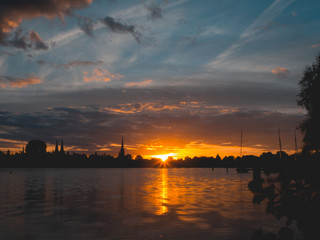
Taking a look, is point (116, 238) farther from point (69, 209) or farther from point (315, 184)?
point (315, 184)

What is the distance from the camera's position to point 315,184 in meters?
4.66

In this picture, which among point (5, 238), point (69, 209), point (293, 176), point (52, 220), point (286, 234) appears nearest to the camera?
point (286, 234)

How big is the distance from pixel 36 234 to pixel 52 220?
14.0 ft

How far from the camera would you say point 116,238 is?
15.9 m

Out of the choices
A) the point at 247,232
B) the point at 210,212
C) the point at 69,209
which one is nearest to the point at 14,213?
the point at 69,209

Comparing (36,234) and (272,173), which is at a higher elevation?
(272,173)

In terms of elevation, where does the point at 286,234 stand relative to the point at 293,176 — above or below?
below

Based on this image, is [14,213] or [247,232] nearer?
[247,232]

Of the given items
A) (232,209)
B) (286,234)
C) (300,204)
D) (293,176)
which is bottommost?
(232,209)

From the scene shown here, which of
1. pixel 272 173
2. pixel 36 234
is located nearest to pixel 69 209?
pixel 36 234

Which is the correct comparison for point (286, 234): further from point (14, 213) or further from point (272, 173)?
point (14, 213)

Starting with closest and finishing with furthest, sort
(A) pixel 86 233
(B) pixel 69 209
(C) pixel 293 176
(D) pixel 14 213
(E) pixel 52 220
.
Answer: (C) pixel 293 176 < (A) pixel 86 233 < (E) pixel 52 220 < (D) pixel 14 213 < (B) pixel 69 209

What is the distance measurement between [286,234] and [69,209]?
952 inches

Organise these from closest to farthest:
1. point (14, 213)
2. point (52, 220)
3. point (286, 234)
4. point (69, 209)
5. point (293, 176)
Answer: point (286, 234) → point (293, 176) → point (52, 220) → point (14, 213) → point (69, 209)
